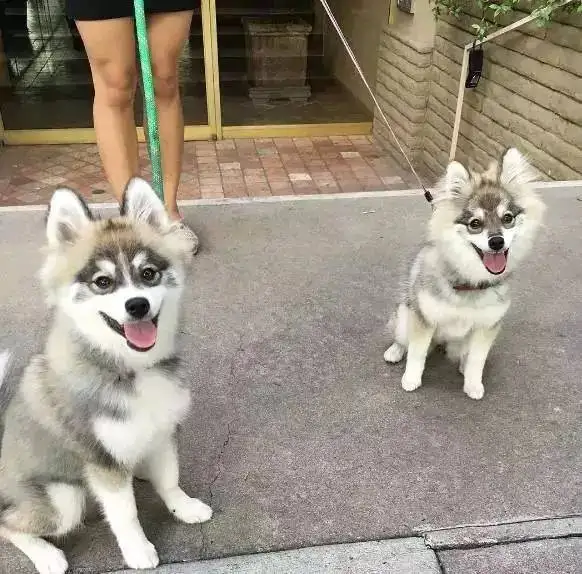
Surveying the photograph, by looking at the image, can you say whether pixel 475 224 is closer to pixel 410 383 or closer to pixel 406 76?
pixel 410 383

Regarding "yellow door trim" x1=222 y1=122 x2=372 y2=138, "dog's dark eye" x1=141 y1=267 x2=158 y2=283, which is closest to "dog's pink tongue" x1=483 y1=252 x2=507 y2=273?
"dog's dark eye" x1=141 y1=267 x2=158 y2=283

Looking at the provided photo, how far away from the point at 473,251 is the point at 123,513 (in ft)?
4.67

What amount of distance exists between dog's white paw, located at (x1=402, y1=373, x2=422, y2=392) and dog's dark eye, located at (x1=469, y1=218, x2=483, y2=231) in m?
0.67

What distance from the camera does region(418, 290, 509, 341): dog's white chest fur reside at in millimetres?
2154

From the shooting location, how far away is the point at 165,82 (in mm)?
3049

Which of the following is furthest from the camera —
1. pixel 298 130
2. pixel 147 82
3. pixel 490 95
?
pixel 298 130

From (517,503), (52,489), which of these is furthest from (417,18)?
(52,489)

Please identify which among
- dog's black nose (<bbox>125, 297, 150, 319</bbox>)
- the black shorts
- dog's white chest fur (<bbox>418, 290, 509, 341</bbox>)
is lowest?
dog's white chest fur (<bbox>418, 290, 509, 341</bbox>)

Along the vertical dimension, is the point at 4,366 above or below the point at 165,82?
below

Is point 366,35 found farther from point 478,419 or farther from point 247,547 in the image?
point 247,547

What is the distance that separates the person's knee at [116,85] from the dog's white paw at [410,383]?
196cm

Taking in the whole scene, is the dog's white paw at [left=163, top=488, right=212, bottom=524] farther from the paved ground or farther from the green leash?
the green leash

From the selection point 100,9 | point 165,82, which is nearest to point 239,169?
point 165,82

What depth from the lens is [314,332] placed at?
107 inches
